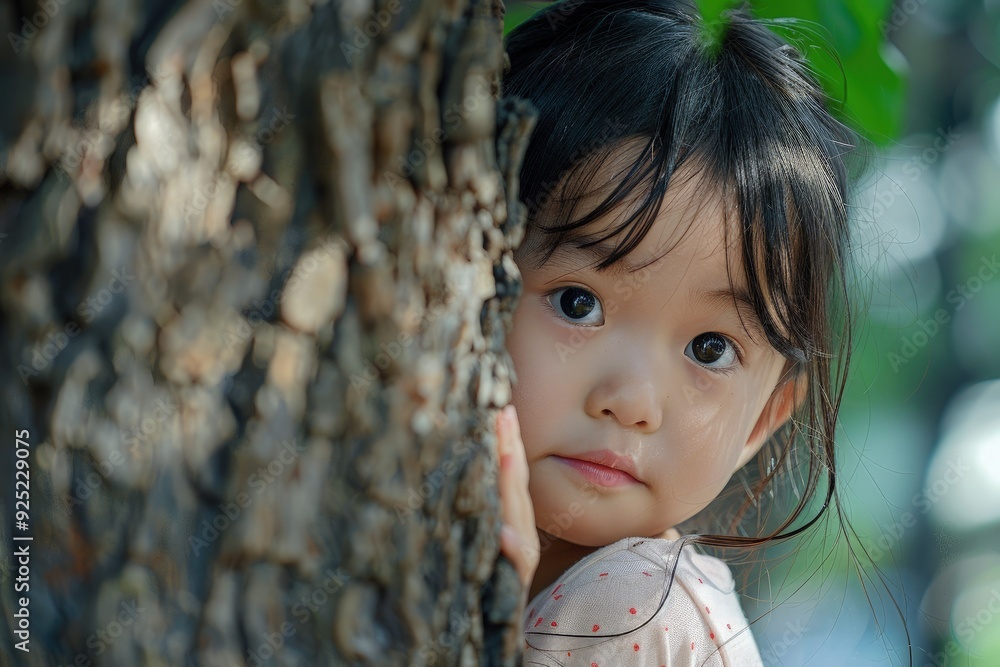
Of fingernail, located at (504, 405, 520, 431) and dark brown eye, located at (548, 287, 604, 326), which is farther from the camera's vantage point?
dark brown eye, located at (548, 287, 604, 326)

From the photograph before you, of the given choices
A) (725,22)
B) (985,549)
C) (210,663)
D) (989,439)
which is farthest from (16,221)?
(985,549)

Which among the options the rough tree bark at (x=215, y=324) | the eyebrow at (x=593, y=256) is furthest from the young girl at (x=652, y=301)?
the rough tree bark at (x=215, y=324)

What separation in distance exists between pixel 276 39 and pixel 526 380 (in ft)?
1.89

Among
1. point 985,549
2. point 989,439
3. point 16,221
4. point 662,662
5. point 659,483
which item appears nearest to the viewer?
point 16,221

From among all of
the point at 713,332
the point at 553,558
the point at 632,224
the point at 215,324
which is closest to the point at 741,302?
the point at 713,332

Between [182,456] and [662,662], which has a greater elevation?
[182,456]

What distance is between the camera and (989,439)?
11.5ft

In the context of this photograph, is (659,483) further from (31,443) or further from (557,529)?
(31,443)

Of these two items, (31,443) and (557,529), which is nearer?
(31,443)

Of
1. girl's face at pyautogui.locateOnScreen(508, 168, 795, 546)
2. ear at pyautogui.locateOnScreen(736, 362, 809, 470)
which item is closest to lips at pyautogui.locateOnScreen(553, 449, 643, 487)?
girl's face at pyautogui.locateOnScreen(508, 168, 795, 546)

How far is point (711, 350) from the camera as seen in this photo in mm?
1141

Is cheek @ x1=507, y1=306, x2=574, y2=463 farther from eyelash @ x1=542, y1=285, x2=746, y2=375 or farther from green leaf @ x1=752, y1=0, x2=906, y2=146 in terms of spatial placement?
green leaf @ x1=752, y1=0, x2=906, y2=146

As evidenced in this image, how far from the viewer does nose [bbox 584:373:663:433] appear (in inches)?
41.2

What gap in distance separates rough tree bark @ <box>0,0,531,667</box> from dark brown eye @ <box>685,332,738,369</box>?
582 mm
